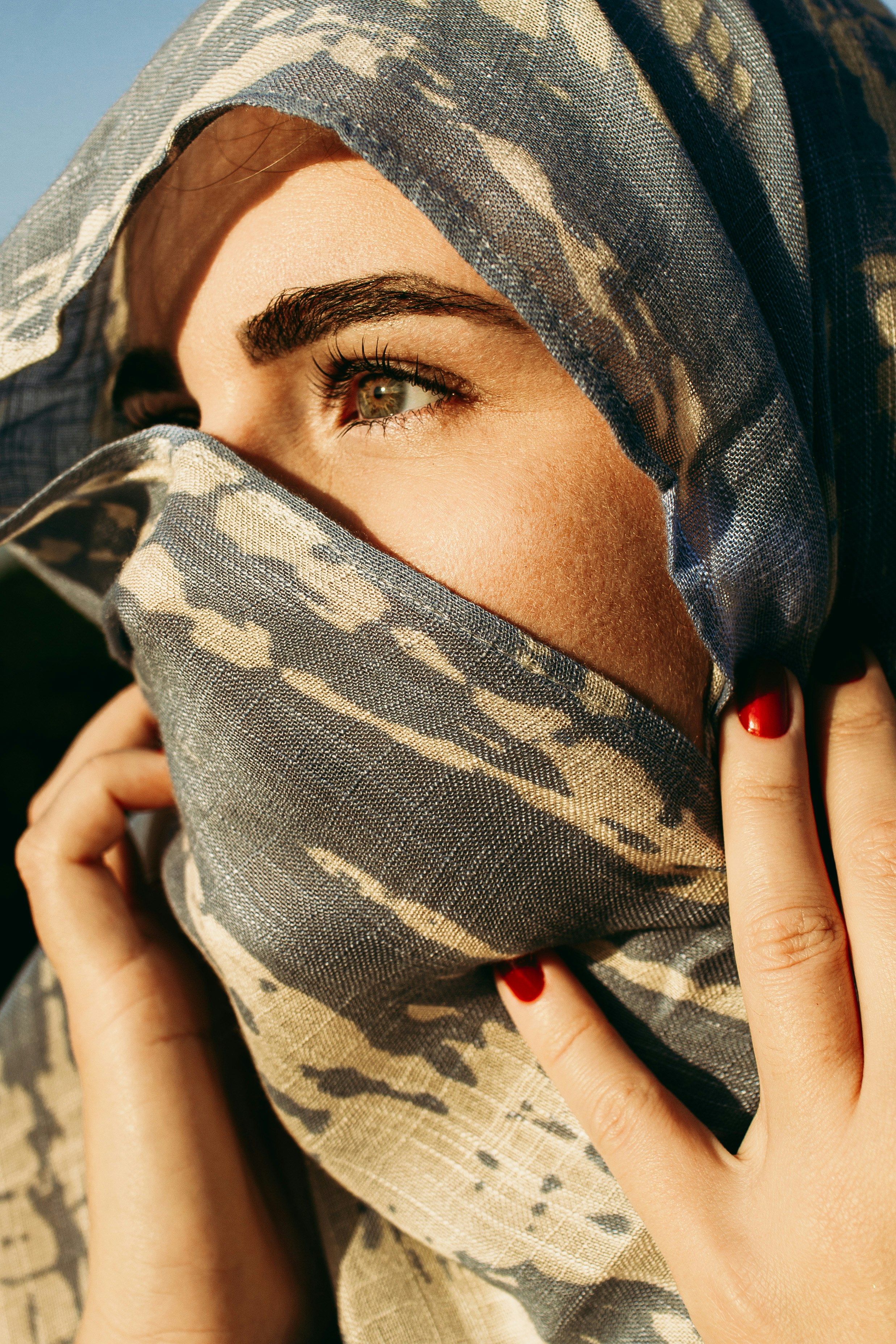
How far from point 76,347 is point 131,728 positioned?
647mm

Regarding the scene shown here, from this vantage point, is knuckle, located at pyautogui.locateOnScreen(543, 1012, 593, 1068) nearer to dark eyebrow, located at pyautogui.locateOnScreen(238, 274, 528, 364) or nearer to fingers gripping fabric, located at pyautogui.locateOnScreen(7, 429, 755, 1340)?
fingers gripping fabric, located at pyautogui.locateOnScreen(7, 429, 755, 1340)

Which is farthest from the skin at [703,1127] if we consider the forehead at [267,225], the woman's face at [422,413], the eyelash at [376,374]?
the forehead at [267,225]

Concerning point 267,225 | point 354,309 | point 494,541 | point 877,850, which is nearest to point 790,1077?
point 877,850

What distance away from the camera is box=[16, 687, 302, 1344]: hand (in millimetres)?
1152

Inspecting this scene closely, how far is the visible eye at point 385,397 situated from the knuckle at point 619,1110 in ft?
2.52

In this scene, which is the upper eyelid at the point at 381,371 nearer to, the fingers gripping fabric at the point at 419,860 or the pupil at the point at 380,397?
the pupil at the point at 380,397

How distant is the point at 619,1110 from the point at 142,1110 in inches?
27.9

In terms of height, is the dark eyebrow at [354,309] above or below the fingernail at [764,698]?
above

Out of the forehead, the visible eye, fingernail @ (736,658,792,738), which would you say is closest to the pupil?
the visible eye

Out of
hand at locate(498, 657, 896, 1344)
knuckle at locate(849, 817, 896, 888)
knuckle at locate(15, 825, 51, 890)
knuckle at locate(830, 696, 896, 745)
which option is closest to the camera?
hand at locate(498, 657, 896, 1344)

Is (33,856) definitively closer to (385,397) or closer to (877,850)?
(385,397)

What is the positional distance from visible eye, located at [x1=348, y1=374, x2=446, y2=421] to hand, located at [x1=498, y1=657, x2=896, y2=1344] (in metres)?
0.49

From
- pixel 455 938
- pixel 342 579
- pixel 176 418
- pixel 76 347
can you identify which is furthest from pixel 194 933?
pixel 76 347

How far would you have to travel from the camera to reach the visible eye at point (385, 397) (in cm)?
93
